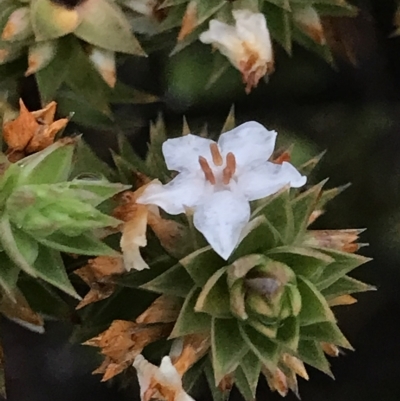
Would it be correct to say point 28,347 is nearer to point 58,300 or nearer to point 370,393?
point 58,300

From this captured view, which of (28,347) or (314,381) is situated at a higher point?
(28,347)

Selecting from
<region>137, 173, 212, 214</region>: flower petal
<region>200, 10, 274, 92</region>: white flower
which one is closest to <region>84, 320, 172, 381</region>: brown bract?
<region>137, 173, 212, 214</region>: flower petal

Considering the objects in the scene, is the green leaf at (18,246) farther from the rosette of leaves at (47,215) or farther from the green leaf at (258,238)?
the green leaf at (258,238)

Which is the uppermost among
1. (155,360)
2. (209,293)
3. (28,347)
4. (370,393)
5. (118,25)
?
(118,25)

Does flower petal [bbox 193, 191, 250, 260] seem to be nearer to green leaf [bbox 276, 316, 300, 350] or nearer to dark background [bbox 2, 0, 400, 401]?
green leaf [bbox 276, 316, 300, 350]

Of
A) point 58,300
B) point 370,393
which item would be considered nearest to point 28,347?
point 58,300

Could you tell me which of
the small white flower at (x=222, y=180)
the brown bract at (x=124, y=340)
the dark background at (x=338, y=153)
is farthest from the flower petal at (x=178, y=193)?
the dark background at (x=338, y=153)

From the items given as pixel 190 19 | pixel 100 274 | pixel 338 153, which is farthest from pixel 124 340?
pixel 338 153
